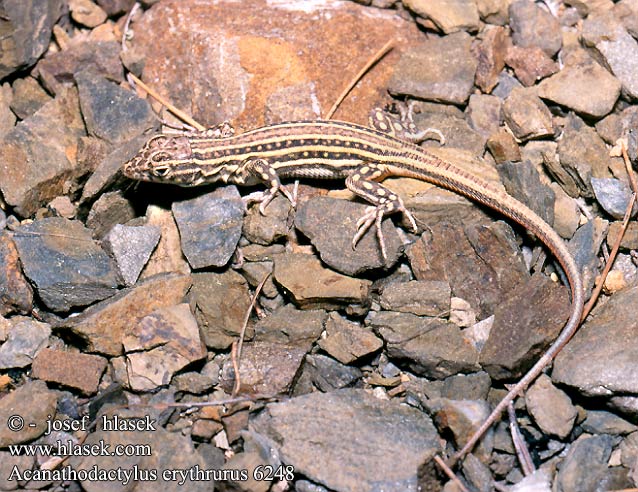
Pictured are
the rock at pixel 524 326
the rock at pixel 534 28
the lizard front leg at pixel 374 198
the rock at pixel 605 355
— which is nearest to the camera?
the rock at pixel 605 355

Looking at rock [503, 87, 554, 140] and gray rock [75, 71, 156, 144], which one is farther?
gray rock [75, 71, 156, 144]

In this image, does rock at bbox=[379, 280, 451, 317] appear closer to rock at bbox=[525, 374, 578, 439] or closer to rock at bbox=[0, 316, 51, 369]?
rock at bbox=[525, 374, 578, 439]

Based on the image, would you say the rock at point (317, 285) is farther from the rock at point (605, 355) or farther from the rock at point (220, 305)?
the rock at point (605, 355)

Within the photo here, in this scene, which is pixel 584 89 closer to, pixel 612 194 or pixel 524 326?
pixel 612 194

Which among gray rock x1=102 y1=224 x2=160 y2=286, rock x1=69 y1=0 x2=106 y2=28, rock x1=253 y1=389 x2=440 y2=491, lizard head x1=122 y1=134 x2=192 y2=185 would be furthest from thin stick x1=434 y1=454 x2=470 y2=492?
rock x1=69 y1=0 x2=106 y2=28

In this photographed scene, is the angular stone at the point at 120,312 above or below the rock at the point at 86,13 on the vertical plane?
below

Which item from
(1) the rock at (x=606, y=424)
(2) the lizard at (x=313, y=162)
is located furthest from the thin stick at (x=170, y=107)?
(1) the rock at (x=606, y=424)

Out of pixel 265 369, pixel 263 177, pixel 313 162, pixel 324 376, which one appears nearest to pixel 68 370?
pixel 265 369

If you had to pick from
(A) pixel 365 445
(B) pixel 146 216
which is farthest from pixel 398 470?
(B) pixel 146 216
